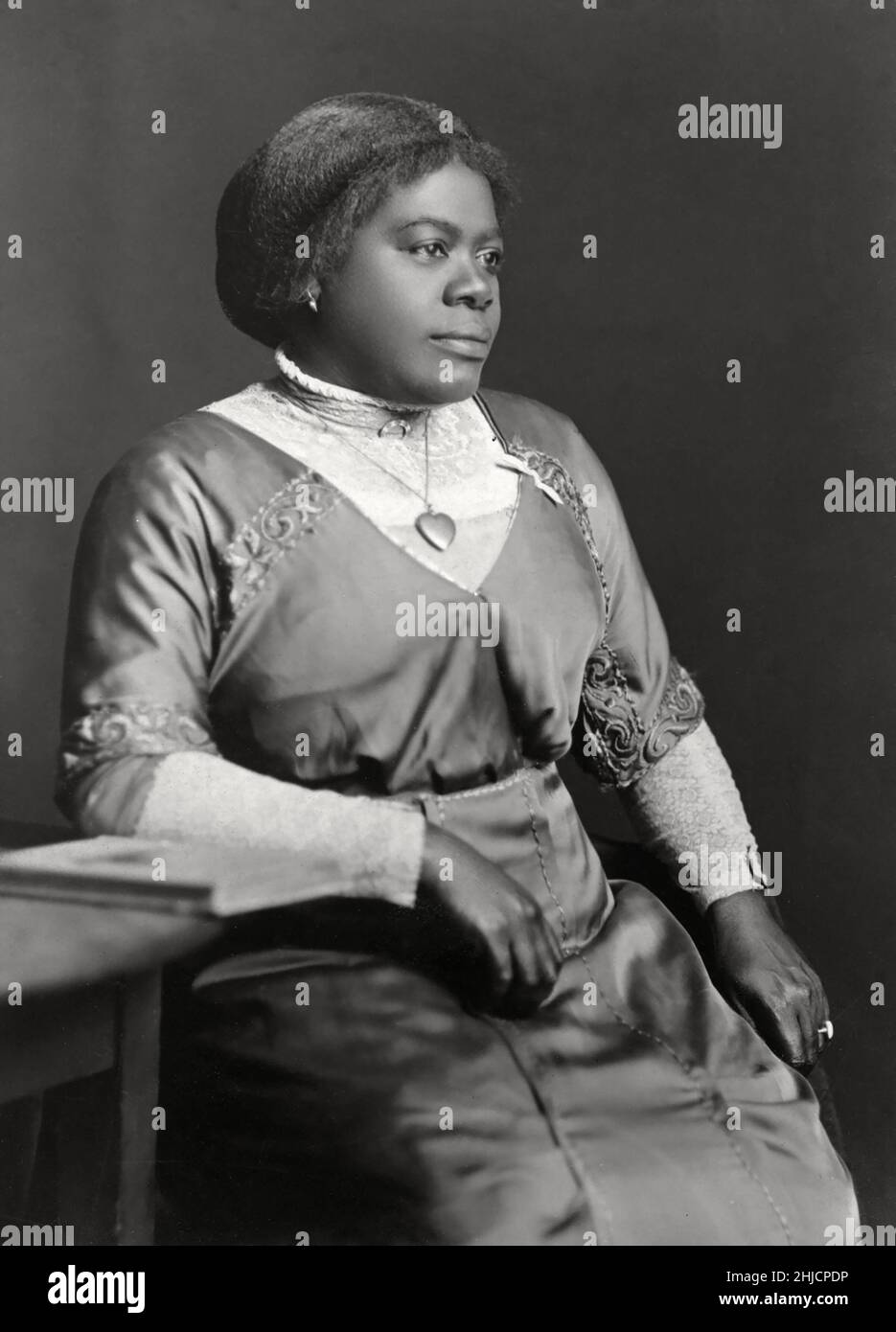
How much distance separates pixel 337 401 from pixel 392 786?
1.21 ft

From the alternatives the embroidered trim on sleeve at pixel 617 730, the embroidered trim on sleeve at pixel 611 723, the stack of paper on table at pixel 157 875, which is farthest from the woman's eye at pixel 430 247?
the stack of paper on table at pixel 157 875

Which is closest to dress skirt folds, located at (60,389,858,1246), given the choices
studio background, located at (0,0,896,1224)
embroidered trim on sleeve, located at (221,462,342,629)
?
embroidered trim on sleeve, located at (221,462,342,629)

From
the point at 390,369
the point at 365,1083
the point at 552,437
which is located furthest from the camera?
the point at 552,437

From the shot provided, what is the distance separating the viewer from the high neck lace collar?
1338 mm

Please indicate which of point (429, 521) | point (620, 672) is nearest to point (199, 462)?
point (429, 521)

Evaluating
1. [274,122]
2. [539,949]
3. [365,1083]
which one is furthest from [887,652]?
[274,122]

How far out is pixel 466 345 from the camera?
4.35ft

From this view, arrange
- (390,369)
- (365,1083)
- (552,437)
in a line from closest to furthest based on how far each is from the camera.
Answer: (365,1083), (390,369), (552,437)

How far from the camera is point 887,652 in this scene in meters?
1.55

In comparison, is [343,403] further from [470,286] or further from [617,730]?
[617,730]

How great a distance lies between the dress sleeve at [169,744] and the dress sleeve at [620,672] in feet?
0.96

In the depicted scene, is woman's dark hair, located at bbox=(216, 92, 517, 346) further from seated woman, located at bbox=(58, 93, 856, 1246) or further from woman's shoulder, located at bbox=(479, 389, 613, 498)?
woman's shoulder, located at bbox=(479, 389, 613, 498)
